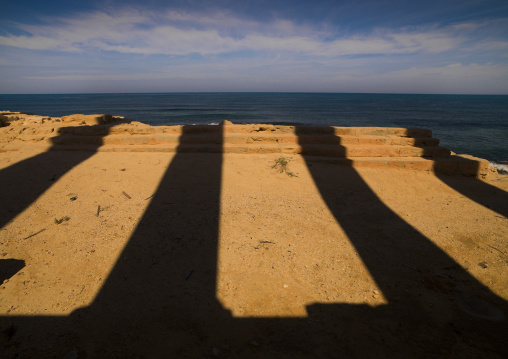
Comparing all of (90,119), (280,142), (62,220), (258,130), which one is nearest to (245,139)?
(258,130)

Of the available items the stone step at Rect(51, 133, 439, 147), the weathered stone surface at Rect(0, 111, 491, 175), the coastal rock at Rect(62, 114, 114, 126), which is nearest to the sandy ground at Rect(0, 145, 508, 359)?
the weathered stone surface at Rect(0, 111, 491, 175)

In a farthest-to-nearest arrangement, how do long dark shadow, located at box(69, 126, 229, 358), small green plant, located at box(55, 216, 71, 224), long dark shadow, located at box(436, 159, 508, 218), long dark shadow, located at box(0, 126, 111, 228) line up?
1. long dark shadow, located at box(436, 159, 508, 218)
2. long dark shadow, located at box(0, 126, 111, 228)
3. small green plant, located at box(55, 216, 71, 224)
4. long dark shadow, located at box(69, 126, 229, 358)

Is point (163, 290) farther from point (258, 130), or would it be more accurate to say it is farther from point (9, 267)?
point (258, 130)

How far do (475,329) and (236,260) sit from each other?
2519 millimetres

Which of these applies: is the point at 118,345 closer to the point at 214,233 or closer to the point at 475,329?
the point at 214,233

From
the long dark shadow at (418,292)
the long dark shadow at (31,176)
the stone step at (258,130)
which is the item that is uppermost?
the stone step at (258,130)

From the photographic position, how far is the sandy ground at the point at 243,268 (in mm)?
2293

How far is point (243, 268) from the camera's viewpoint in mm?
3207

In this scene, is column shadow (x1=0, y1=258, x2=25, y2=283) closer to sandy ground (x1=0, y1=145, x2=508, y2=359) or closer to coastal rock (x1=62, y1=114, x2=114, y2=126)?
sandy ground (x1=0, y1=145, x2=508, y2=359)

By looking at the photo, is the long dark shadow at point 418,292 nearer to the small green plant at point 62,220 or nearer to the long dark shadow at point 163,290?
the long dark shadow at point 163,290

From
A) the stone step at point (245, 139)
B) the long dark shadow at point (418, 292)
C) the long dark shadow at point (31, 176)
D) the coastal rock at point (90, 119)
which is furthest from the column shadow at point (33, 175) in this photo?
the long dark shadow at point (418, 292)

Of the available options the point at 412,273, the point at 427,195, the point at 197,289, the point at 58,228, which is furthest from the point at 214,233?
the point at 427,195

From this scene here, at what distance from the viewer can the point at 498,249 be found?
3814mm

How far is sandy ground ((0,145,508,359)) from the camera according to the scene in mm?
2293
